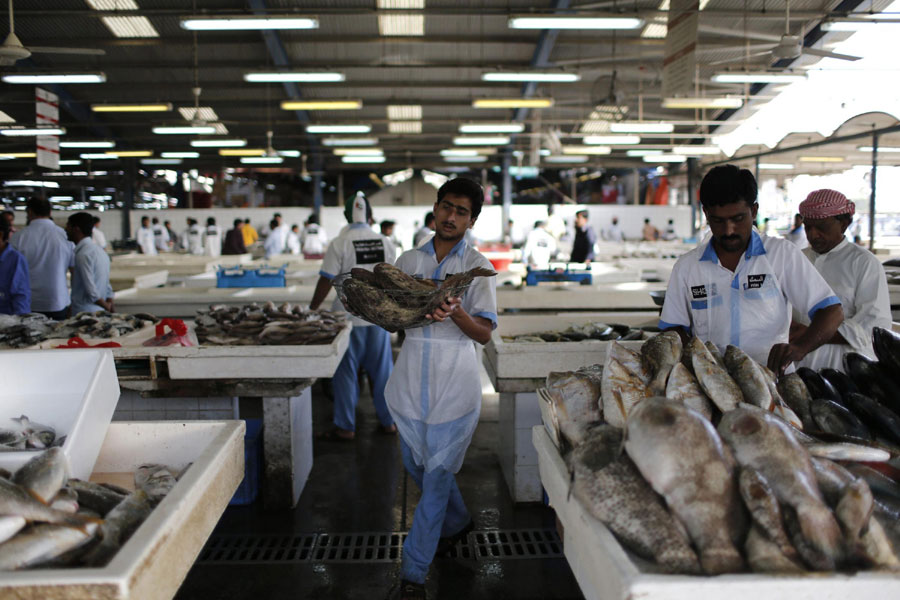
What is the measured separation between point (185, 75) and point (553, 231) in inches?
360

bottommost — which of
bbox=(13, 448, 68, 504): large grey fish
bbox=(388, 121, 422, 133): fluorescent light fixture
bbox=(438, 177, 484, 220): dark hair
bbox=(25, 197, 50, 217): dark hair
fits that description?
bbox=(13, 448, 68, 504): large grey fish

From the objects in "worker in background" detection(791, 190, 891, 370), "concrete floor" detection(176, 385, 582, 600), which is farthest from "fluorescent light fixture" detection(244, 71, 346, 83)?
"worker in background" detection(791, 190, 891, 370)

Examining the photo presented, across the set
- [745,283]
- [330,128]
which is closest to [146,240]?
[330,128]

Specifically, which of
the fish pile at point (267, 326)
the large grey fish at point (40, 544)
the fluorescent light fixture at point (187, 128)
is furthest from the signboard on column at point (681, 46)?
the fluorescent light fixture at point (187, 128)

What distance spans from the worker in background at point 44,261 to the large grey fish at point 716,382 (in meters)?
5.55

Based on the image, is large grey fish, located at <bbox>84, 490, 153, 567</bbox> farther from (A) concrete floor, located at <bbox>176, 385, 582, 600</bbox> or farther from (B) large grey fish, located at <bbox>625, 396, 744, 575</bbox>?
(A) concrete floor, located at <bbox>176, 385, 582, 600</bbox>

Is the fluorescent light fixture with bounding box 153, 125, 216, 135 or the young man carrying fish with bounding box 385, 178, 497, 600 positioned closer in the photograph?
the young man carrying fish with bounding box 385, 178, 497, 600

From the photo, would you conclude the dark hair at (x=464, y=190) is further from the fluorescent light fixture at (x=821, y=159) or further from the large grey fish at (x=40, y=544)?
the fluorescent light fixture at (x=821, y=159)

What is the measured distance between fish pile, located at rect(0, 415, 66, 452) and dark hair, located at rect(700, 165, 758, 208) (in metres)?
2.00

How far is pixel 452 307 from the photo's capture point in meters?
2.20

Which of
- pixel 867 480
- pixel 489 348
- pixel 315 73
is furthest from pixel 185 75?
pixel 867 480

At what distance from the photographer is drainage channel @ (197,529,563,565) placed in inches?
116

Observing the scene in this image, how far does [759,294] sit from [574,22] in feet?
21.0

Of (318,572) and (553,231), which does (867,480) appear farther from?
(553,231)
